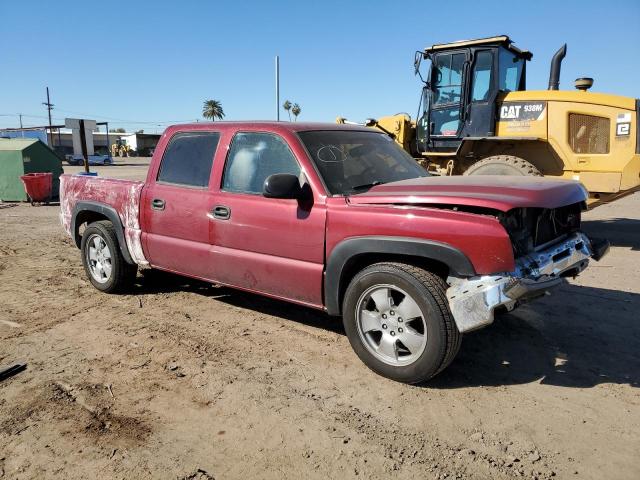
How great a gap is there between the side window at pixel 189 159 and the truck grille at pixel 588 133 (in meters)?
6.52

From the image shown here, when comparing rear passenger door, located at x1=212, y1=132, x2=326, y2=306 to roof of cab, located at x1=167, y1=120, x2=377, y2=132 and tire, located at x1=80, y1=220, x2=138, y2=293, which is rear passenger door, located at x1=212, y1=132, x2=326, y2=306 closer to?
roof of cab, located at x1=167, y1=120, x2=377, y2=132

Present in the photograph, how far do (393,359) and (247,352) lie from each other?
1215 millimetres

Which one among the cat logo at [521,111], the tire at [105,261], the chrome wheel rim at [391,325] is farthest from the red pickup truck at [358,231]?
the cat logo at [521,111]

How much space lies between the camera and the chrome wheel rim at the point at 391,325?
125 inches

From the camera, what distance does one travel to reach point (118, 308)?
4871 mm

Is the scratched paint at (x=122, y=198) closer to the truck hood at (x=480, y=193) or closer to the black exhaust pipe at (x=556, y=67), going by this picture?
the truck hood at (x=480, y=193)

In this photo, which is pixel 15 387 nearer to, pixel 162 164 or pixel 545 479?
pixel 162 164

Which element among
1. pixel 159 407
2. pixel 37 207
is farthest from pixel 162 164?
pixel 37 207

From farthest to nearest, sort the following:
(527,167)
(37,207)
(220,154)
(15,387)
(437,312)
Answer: (37,207) → (527,167) → (220,154) → (15,387) → (437,312)

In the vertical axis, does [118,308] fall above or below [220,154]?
below

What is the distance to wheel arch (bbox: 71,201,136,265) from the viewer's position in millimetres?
5074

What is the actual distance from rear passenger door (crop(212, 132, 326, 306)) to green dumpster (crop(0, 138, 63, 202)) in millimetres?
13294

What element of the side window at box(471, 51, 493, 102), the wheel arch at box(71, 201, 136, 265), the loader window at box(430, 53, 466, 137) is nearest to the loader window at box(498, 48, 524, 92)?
the side window at box(471, 51, 493, 102)

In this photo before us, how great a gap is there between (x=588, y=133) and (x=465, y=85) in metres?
2.26
